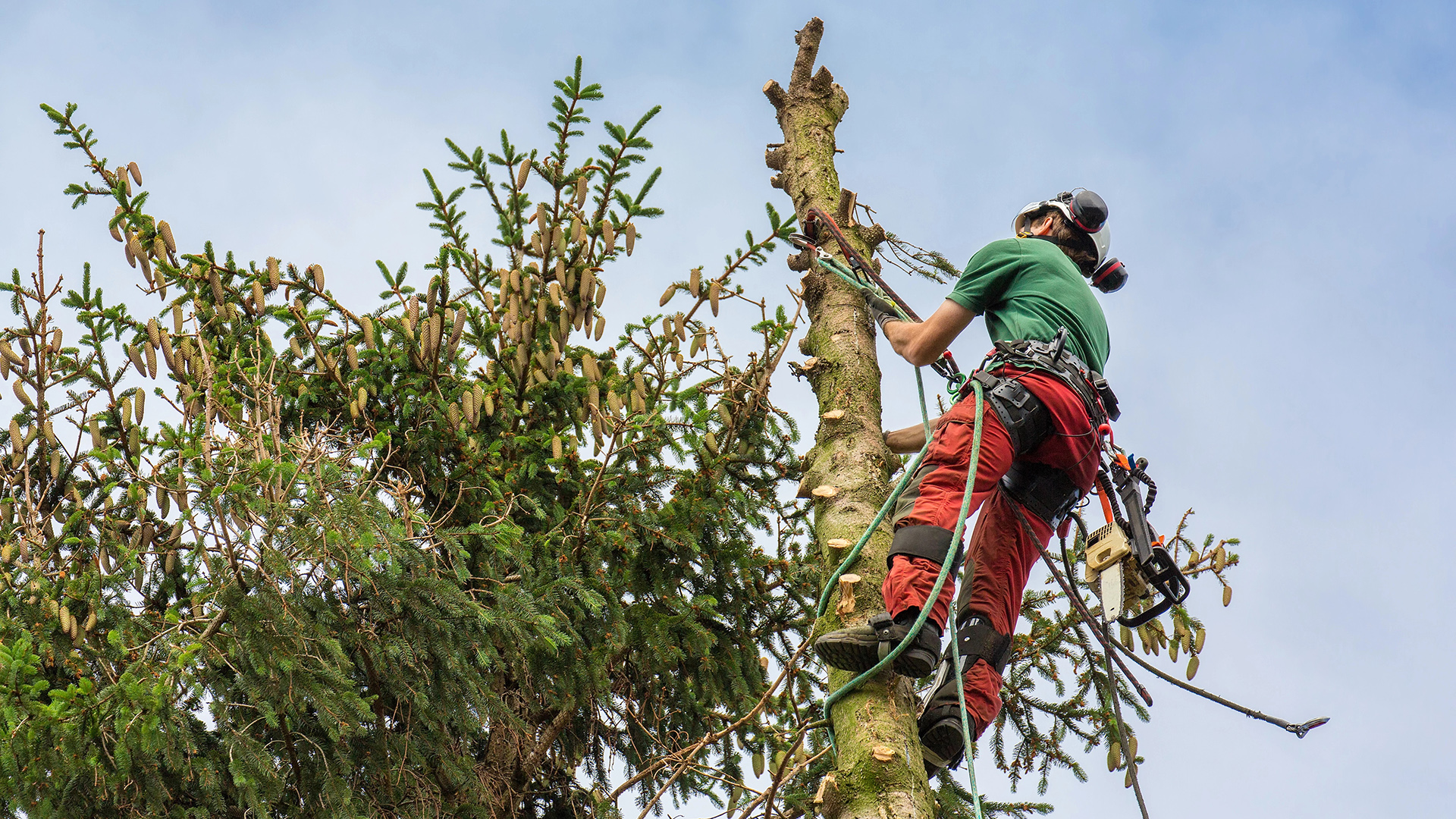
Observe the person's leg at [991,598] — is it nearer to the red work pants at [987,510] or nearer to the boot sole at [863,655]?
the red work pants at [987,510]

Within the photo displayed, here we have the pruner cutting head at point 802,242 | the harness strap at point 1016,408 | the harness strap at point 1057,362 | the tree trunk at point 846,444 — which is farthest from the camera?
the pruner cutting head at point 802,242

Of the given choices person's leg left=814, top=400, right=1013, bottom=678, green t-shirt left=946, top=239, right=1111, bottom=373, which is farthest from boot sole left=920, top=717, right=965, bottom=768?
green t-shirt left=946, top=239, right=1111, bottom=373

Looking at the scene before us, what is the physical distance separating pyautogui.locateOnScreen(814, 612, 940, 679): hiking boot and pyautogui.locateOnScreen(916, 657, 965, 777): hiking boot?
0.33 metres

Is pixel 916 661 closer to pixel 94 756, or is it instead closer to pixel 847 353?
pixel 847 353

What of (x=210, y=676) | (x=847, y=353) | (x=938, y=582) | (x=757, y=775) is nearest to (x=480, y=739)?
(x=757, y=775)

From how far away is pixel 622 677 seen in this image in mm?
5863

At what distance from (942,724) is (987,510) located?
89 cm

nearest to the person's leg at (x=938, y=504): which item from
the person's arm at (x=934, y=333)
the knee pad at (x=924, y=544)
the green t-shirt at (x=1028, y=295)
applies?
the knee pad at (x=924, y=544)

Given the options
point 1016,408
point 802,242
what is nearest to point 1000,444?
point 1016,408

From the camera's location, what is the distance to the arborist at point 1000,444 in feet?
11.9

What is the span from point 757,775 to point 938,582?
8.81 ft

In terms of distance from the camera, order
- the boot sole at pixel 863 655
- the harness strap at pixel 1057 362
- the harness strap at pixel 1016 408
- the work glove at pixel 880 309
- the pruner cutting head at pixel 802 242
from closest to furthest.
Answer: the boot sole at pixel 863 655, the harness strap at pixel 1016 408, the harness strap at pixel 1057 362, the work glove at pixel 880 309, the pruner cutting head at pixel 802 242

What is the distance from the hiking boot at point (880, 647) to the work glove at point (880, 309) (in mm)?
1294

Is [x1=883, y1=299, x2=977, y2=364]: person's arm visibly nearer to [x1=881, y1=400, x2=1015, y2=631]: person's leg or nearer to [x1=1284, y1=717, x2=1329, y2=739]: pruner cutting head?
[x1=881, y1=400, x2=1015, y2=631]: person's leg
